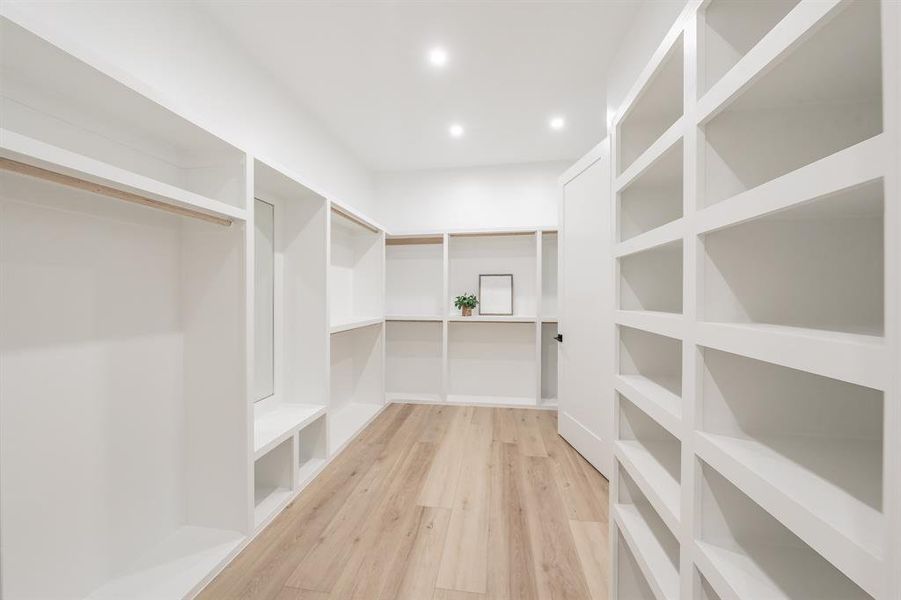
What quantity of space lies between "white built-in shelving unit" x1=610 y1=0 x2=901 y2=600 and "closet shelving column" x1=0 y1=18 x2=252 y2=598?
1.64 m

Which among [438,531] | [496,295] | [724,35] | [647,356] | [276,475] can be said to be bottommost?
[438,531]

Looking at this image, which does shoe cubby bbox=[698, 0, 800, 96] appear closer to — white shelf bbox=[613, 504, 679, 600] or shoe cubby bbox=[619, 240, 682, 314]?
shoe cubby bbox=[619, 240, 682, 314]

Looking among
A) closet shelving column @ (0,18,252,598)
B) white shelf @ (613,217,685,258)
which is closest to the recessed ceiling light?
closet shelving column @ (0,18,252,598)

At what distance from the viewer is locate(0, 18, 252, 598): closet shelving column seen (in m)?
1.13

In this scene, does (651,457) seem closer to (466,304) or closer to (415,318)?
(466,304)

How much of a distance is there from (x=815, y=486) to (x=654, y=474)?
52 cm

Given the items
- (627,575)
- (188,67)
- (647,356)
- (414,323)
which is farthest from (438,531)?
(188,67)

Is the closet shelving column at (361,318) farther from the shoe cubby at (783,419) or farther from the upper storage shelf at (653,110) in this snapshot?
the shoe cubby at (783,419)

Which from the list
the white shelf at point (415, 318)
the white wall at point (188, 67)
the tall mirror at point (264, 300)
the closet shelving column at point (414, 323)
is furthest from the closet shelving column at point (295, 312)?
the closet shelving column at point (414, 323)

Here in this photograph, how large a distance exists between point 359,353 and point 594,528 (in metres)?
2.68

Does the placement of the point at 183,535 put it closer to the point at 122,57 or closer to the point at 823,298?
the point at 122,57

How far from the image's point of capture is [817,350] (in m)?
0.51

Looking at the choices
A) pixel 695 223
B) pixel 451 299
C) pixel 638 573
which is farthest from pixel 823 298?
pixel 451 299

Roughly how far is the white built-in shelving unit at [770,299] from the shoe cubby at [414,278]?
125 inches
